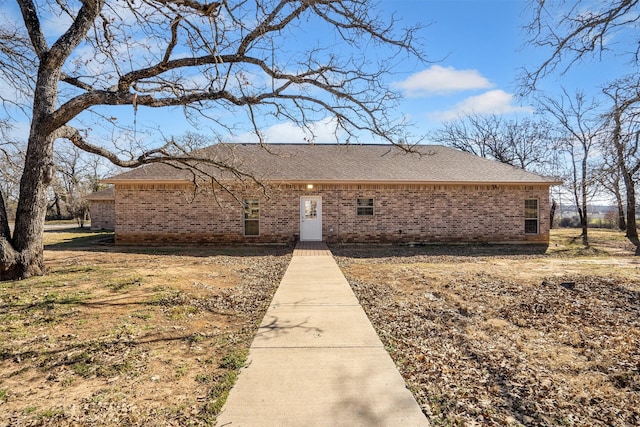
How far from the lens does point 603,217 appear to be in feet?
99.6

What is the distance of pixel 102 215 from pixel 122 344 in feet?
82.4

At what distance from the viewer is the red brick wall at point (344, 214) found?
48.3ft

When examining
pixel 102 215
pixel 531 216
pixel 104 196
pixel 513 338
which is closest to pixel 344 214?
pixel 531 216

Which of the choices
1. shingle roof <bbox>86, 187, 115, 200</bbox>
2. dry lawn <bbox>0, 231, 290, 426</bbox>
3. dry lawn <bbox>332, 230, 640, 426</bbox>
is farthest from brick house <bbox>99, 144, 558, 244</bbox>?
shingle roof <bbox>86, 187, 115, 200</bbox>

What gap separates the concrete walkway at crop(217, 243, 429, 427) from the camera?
2857mm

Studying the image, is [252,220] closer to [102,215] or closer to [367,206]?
[367,206]

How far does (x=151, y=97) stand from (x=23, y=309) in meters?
4.17

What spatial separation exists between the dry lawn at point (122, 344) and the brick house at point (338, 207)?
6.47 meters

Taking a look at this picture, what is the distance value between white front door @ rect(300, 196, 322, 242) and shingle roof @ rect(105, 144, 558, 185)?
1201mm

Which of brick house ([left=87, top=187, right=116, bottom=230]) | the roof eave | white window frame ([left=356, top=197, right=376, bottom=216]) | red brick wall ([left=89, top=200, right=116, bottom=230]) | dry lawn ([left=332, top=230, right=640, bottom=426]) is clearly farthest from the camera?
red brick wall ([left=89, top=200, right=116, bottom=230])

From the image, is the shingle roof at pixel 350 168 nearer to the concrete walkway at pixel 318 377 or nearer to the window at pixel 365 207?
the window at pixel 365 207

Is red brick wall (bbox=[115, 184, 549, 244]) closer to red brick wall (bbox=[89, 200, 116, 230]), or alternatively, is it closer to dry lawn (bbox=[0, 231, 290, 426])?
dry lawn (bbox=[0, 231, 290, 426])

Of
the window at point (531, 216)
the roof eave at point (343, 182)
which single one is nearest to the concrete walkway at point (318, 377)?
the roof eave at point (343, 182)

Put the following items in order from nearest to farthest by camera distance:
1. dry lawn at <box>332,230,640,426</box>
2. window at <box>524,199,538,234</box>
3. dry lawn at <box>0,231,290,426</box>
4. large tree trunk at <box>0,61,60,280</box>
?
dry lawn at <box>0,231,290,426</box> → dry lawn at <box>332,230,640,426</box> → large tree trunk at <box>0,61,60,280</box> → window at <box>524,199,538,234</box>
